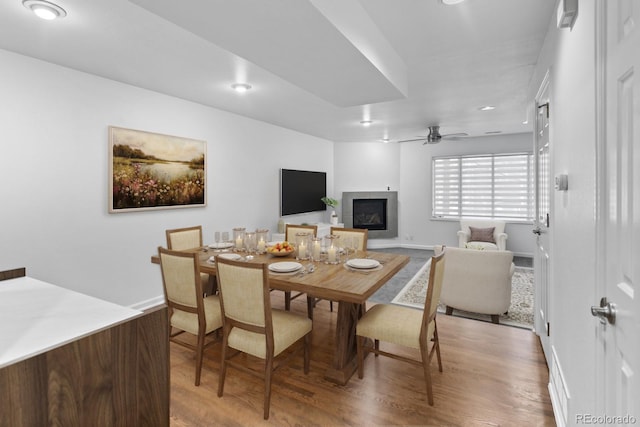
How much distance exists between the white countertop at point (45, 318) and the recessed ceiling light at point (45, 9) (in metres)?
1.71

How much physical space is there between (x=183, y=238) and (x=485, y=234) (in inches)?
212

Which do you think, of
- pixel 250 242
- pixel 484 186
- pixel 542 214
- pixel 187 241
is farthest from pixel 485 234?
pixel 187 241

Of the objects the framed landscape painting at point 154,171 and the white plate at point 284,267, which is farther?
the framed landscape painting at point 154,171

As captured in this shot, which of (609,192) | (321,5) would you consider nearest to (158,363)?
(609,192)

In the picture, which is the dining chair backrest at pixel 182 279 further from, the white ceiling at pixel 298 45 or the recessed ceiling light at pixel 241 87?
the recessed ceiling light at pixel 241 87

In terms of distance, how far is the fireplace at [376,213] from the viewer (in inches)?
300

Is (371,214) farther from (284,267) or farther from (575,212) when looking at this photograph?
(575,212)

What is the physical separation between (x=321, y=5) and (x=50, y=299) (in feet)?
5.75

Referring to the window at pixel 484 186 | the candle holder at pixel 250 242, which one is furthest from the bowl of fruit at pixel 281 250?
the window at pixel 484 186

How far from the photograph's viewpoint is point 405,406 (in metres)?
2.01

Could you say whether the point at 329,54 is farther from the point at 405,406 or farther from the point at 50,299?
the point at 405,406

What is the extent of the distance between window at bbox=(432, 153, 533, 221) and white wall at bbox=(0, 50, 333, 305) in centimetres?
500

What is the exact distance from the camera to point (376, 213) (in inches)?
304

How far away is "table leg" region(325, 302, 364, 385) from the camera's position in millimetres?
2285
